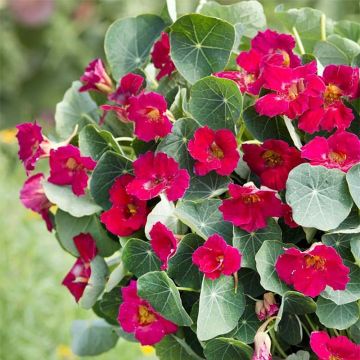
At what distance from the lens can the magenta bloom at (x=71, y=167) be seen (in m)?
1.27

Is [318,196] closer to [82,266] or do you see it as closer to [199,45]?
[199,45]

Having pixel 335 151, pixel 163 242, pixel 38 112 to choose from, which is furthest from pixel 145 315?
pixel 38 112

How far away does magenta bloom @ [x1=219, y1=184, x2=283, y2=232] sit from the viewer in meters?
1.13

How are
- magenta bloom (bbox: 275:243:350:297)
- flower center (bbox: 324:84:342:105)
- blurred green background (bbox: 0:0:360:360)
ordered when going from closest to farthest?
magenta bloom (bbox: 275:243:350:297)
flower center (bbox: 324:84:342:105)
blurred green background (bbox: 0:0:360:360)

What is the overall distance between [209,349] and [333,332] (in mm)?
192

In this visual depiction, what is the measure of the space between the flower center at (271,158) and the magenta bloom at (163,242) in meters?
0.18

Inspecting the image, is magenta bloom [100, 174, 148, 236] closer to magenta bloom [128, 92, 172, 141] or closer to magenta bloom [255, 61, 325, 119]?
magenta bloom [128, 92, 172, 141]

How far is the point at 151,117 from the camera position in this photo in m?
1.19

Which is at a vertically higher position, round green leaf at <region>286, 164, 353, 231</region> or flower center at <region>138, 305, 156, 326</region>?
round green leaf at <region>286, 164, 353, 231</region>

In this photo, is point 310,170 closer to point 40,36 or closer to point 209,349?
point 209,349

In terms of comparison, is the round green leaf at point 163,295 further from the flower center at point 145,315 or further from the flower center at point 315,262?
the flower center at point 315,262

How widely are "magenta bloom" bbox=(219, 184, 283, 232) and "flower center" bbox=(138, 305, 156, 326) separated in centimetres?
20

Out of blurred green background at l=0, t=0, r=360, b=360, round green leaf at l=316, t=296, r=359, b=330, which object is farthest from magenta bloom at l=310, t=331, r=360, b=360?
blurred green background at l=0, t=0, r=360, b=360

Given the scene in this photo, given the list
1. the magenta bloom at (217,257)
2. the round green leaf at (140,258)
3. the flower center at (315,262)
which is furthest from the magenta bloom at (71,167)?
the flower center at (315,262)
